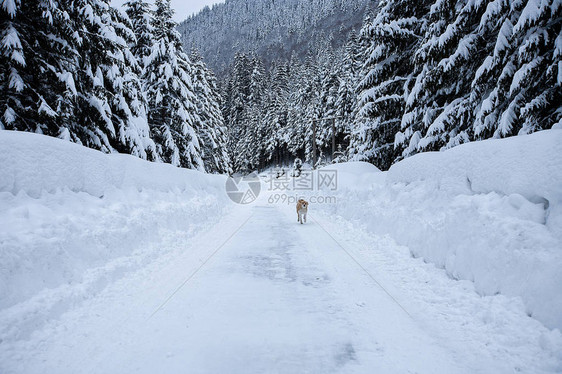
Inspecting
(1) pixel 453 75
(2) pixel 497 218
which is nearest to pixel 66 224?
(2) pixel 497 218

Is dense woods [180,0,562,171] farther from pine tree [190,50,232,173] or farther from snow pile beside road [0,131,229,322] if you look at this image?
pine tree [190,50,232,173]

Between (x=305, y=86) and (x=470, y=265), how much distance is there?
51096 millimetres

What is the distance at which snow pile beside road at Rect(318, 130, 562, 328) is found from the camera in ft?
11.3

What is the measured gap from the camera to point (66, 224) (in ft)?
16.0

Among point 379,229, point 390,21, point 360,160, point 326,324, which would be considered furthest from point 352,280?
point 390,21

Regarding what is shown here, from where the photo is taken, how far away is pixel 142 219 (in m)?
7.20

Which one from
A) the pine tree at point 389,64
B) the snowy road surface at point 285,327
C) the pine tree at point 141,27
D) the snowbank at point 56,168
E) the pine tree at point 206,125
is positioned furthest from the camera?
the pine tree at point 206,125

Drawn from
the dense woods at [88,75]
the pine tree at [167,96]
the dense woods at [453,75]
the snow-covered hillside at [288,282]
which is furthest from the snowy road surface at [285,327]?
the pine tree at [167,96]

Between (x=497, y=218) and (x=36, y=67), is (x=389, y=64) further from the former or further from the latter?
(x=36, y=67)

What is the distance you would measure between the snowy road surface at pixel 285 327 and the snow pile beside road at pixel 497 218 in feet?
1.01

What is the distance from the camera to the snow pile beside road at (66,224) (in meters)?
3.80

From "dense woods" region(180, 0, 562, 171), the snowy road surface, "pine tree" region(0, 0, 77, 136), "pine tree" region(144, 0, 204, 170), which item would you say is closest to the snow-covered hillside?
the snowy road surface

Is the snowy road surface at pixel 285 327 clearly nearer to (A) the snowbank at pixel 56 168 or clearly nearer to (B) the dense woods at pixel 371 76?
(A) the snowbank at pixel 56 168

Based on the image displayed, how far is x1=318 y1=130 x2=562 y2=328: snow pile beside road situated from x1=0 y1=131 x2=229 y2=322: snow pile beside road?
18.9ft
